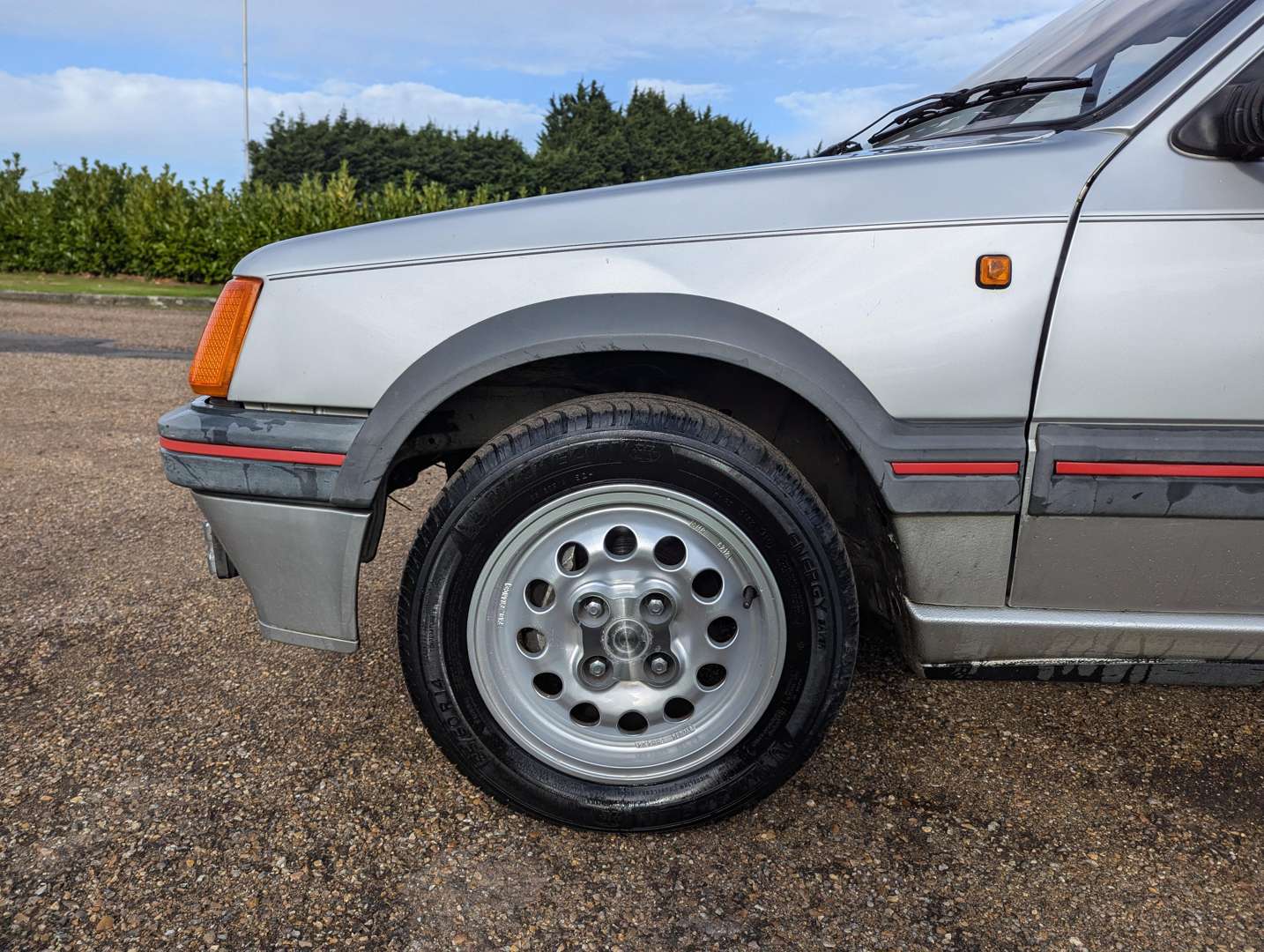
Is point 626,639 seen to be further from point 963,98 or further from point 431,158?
point 431,158

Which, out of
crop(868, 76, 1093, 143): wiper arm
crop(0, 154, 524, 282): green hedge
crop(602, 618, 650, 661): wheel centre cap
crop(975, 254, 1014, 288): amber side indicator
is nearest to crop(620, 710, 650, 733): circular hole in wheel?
crop(602, 618, 650, 661): wheel centre cap

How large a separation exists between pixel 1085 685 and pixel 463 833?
1.81 m

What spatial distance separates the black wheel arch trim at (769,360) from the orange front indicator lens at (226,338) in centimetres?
49

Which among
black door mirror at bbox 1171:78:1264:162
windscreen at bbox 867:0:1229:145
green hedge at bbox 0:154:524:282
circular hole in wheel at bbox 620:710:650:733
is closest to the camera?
black door mirror at bbox 1171:78:1264:162

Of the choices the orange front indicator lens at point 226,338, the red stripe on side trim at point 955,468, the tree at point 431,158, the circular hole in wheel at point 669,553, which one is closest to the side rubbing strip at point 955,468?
the red stripe on side trim at point 955,468

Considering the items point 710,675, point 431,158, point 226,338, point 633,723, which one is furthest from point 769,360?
point 431,158

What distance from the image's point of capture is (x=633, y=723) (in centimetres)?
201

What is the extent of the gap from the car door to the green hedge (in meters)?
14.8

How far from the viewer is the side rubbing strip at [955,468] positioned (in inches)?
69.4

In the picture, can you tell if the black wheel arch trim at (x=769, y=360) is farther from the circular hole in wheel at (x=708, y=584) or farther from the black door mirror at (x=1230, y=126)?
the black door mirror at (x=1230, y=126)

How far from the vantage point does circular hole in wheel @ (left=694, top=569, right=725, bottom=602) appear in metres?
1.93

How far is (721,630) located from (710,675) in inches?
4.1

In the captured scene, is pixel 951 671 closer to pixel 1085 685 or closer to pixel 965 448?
pixel 965 448

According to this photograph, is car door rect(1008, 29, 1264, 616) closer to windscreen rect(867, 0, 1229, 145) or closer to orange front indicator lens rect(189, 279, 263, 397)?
windscreen rect(867, 0, 1229, 145)
